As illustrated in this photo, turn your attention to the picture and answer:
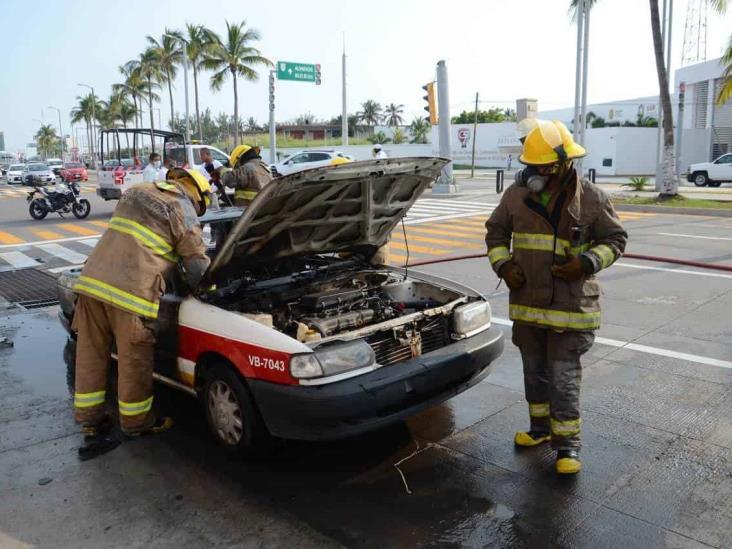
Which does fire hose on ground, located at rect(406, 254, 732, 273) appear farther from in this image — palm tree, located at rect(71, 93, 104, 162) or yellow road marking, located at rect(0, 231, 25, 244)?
palm tree, located at rect(71, 93, 104, 162)

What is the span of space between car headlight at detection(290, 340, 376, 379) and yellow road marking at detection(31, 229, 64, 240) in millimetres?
12495

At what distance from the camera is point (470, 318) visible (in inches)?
162

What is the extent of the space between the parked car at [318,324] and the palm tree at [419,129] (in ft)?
209

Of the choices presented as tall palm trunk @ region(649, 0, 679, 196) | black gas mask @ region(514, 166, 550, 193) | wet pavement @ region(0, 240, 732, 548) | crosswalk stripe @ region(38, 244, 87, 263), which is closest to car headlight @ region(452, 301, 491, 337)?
wet pavement @ region(0, 240, 732, 548)

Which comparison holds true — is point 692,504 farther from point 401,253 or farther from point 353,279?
point 401,253

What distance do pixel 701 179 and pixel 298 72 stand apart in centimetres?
1877

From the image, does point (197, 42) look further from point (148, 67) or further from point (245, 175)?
point (245, 175)

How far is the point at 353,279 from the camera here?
4.71 meters

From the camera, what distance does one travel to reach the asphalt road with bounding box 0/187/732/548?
3049 millimetres

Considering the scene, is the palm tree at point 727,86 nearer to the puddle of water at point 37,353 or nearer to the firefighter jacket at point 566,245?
the firefighter jacket at point 566,245

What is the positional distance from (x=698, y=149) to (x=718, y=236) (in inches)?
1194

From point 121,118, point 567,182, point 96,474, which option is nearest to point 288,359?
point 96,474

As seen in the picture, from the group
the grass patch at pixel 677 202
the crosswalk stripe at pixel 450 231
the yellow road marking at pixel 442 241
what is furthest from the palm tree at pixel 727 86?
the yellow road marking at pixel 442 241

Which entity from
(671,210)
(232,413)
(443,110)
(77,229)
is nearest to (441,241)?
(671,210)
